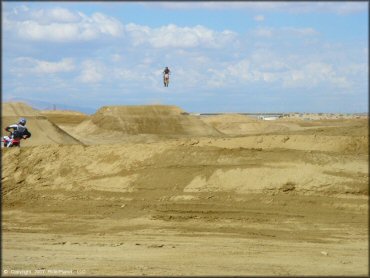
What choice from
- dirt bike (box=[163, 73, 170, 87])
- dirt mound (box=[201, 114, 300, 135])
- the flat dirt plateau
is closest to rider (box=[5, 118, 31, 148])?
the flat dirt plateau

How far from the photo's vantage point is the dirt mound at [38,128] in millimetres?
32812

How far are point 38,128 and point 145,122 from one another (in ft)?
42.5

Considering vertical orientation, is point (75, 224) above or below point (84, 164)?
below

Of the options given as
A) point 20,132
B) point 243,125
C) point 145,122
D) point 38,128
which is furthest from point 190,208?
point 243,125

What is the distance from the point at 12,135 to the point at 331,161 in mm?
10577

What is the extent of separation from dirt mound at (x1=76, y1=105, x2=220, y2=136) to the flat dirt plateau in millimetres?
25487

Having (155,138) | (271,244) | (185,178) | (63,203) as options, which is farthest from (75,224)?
(155,138)

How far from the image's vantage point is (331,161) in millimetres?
15500

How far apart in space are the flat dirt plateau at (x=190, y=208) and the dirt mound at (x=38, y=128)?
14139 millimetres

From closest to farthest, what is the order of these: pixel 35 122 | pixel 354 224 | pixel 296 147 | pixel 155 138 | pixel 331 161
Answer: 1. pixel 354 224
2. pixel 331 161
3. pixel 296 147
4. pixel 35 122
5. pixel 155 138

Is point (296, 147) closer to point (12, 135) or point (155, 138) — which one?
point (12, 135)

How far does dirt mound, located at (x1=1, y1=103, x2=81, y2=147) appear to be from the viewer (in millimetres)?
32812

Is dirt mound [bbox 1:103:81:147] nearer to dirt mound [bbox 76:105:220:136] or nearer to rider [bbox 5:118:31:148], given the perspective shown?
dirt mound [bbox 76:105:220:136]

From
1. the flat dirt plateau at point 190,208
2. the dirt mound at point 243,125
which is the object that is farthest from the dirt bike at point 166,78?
the dirt mound at point 243,125
